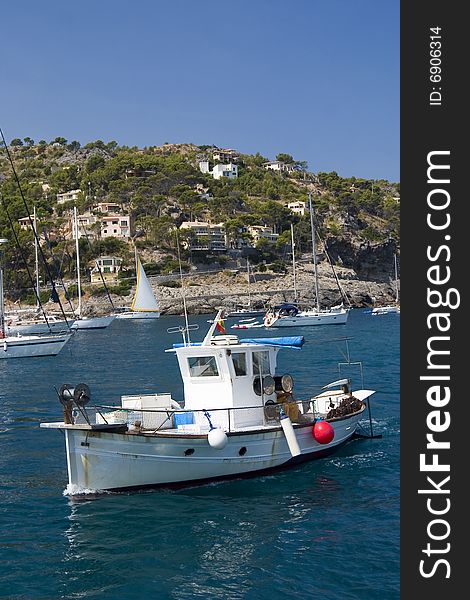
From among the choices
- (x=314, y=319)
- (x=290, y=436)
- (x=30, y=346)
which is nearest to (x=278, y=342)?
(x=290, y=436)

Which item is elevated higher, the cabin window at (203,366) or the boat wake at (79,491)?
the cabin window at (203,366)

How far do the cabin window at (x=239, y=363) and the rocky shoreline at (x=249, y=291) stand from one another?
81595 millimetres

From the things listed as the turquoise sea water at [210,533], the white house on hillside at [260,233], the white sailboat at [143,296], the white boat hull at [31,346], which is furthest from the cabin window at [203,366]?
the white house on hillside at [260,233]

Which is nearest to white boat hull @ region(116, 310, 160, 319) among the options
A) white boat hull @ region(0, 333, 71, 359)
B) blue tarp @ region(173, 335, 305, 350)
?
white boat hull @ region(0, 333, 71, 359)

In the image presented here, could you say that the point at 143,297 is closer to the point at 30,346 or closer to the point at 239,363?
the point at 30,346

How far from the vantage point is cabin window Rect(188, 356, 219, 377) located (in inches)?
753

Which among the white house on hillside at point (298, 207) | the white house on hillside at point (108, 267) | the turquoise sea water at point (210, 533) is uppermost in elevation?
the white house on hillside at point (298, 207)

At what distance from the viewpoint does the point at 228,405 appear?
1886cm

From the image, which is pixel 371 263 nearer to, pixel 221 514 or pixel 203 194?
pixel 203 194

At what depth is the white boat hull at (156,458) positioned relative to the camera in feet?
54.6

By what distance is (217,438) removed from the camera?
16922 millimetres

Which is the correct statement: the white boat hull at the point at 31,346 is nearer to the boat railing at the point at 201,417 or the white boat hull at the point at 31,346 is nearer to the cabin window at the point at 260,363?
the boat railing at the point at 201,417

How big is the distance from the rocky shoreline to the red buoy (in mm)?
81184

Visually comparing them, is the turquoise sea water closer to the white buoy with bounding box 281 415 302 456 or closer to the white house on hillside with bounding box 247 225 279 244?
the white buoy with bounding box 281 415 302 456
